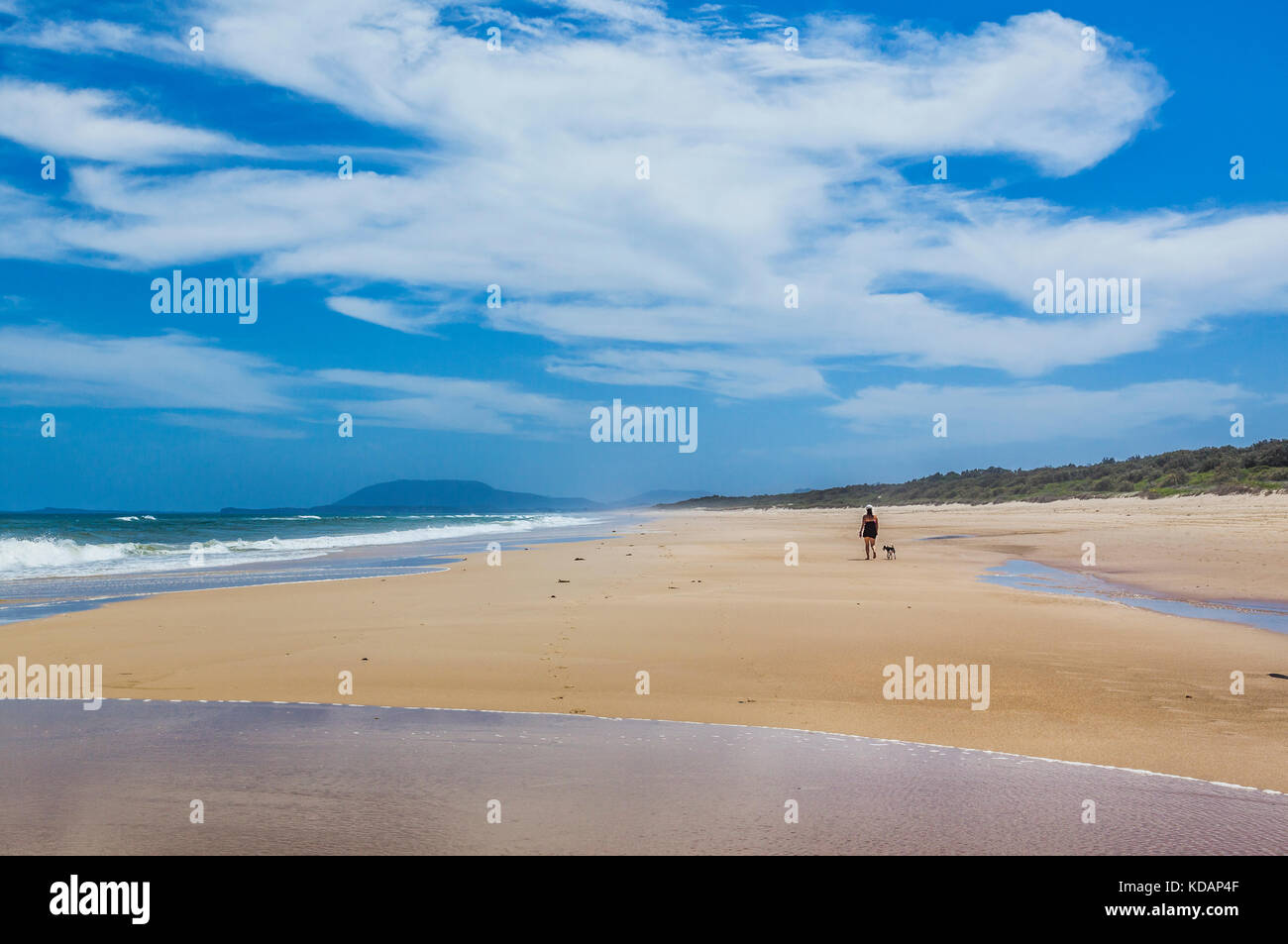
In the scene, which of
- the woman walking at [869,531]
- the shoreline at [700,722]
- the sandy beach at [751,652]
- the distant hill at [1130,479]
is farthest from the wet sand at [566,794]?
the distant hill at [1130,479]

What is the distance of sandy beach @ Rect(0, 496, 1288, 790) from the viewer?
6852 millimetres

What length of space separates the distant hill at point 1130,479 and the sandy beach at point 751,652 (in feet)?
121

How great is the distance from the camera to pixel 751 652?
385 inches

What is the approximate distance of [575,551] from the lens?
29.1m

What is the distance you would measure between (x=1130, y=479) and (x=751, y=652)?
64.2 metres

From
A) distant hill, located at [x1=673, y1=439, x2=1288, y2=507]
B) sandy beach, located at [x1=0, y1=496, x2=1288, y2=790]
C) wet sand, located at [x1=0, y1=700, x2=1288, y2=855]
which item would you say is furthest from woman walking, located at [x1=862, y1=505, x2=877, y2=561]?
distant hill, located at [x1=673, y1=439, x2=1288, y2=507]

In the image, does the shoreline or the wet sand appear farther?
the shoreline

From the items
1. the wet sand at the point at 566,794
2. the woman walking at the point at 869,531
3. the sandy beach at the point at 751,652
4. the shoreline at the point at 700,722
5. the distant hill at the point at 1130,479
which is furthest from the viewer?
the distant hill at the point at 1130,479

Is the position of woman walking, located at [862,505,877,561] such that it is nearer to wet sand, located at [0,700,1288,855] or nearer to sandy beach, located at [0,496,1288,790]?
sandy beach, located at [0,496,1288,790]

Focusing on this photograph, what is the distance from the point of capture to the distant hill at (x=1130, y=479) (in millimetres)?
50188

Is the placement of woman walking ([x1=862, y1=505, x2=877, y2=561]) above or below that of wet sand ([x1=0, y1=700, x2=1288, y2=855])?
above

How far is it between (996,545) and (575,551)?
14675mm

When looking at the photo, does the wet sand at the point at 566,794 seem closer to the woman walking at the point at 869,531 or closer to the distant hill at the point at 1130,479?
the woman walking at the point at 869,531

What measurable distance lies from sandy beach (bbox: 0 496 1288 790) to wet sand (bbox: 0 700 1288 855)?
0.76 m
